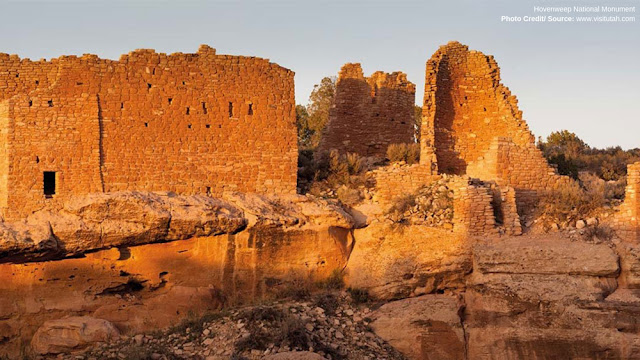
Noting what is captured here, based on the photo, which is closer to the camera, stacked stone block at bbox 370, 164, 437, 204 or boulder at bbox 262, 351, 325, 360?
boulder at bbox 262, 351, 325, 360

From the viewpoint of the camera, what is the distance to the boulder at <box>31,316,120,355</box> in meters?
17.8

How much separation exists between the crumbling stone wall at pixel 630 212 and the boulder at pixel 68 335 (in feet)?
30.9

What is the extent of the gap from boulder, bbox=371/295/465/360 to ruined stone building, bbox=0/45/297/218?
144 inches

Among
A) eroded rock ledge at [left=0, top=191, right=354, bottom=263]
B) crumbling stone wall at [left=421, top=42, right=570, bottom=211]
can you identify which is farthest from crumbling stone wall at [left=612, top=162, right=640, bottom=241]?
eroded rock ledge at [left=0, top=191, right=354, bottom=263]

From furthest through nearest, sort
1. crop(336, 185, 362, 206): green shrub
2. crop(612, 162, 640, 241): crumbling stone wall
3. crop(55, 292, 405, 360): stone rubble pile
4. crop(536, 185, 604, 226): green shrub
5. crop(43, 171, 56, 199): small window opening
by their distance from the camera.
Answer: crop(336, 185, 362, 206): green shrub → crop(536, 185, 604, 226): green shrub → crop(43, 171, 56, 199): small window opening → crop(612, 162, 640, 241): crumbling stone wall → crop(55, 292, 405, 360): stone rubble pile

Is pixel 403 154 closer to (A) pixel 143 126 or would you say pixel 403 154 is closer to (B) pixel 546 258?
(B) pixel 546 258

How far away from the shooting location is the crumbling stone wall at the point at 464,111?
2178cm

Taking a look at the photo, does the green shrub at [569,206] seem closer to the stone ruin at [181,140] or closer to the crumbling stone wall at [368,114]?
the stone ruin at [181,140]

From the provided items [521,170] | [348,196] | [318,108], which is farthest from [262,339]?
[318,108]

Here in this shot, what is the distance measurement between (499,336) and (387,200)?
13.0 feet

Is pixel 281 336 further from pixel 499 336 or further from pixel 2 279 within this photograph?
pixel 2 279

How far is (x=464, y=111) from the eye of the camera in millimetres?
22516

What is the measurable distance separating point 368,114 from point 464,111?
2257mm

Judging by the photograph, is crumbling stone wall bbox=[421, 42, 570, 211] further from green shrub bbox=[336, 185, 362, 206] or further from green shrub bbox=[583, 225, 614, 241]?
green shrub bbox=[583, 225, 614, 241]
